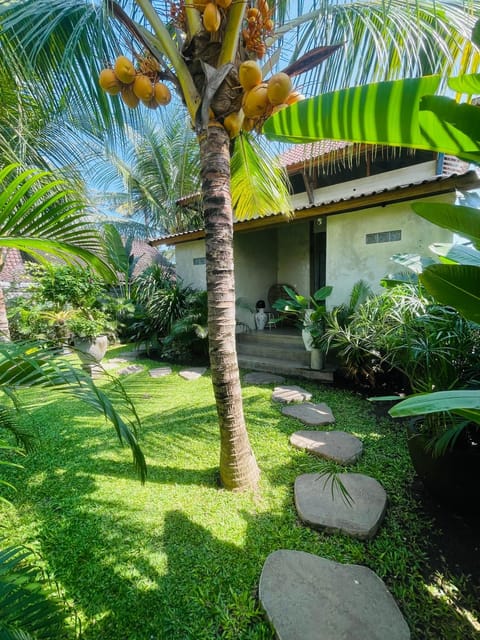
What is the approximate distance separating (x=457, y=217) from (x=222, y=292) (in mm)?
1492

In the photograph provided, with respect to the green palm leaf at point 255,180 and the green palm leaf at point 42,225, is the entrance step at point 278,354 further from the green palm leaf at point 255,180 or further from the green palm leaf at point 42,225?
the green palm leaf at point 42,225

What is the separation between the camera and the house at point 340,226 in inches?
191

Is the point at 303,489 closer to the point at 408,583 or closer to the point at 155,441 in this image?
the point at 408,583

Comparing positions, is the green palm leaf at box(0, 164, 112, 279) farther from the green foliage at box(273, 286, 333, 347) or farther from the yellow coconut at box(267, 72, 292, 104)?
the green foliage at box(273, 286, 333, 347)

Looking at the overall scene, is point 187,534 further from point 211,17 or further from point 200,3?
point 200,3

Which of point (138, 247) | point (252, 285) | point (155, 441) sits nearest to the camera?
point (155, 441)

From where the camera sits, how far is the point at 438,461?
7.07ft

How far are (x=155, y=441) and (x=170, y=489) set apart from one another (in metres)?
0.87

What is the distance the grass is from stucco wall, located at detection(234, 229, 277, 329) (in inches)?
204

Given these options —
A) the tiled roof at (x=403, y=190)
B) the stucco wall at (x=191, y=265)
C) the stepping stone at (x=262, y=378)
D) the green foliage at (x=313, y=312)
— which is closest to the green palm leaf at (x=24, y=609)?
the stepping stone at (x=262, y=378)

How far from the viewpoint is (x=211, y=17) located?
1.84m

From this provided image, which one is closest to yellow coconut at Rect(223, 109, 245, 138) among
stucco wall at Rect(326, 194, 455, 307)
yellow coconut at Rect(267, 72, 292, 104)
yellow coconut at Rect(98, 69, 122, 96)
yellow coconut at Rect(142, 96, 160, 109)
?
yellow coconut at Rect(267, 72, 292, 104)

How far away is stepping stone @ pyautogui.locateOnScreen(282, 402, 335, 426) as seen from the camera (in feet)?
12.0

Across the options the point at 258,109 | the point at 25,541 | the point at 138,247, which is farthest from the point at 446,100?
the point at 138,247
